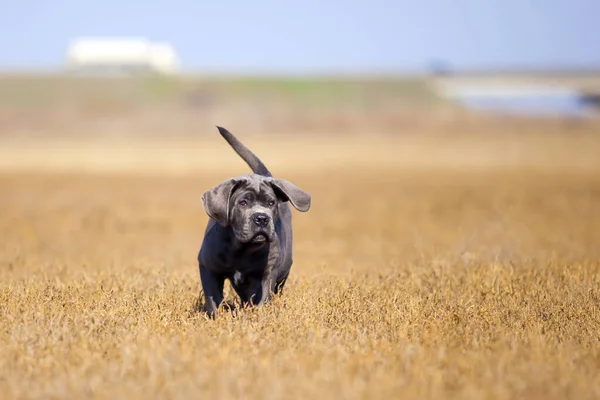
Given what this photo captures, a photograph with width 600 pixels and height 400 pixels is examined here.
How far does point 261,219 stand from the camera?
22.5 ft

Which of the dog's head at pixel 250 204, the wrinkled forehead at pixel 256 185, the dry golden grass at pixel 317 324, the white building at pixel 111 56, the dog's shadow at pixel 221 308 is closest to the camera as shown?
the dry golden grass at pixel 317 324

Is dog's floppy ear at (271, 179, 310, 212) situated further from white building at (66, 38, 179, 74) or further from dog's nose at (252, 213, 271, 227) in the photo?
white building at (66, 38, 179, 74)

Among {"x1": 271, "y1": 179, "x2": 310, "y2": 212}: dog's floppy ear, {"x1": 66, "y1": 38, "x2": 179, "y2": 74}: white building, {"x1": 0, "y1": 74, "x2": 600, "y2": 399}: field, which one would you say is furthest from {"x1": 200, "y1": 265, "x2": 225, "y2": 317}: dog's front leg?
{"x1": 66, "y1": 38, "x2": 179, "y2": 74}: white building

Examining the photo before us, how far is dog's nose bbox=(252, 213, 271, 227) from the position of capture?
22.5ft

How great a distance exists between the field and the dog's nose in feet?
2.13

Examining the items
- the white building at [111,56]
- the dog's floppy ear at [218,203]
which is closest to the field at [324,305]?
the dog's floppy ear at [218,203]

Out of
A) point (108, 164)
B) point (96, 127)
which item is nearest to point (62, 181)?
point (108, 164)

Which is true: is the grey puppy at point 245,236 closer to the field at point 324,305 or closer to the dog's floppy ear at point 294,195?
the dog's floppy ear at point 294,195

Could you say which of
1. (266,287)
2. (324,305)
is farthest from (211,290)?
(324,305)

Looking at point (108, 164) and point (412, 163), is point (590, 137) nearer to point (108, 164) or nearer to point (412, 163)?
point (412, 163)

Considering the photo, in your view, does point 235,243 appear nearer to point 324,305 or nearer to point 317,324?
point 324,305

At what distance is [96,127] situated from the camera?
58.3 meters

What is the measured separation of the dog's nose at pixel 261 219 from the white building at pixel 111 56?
10676cm

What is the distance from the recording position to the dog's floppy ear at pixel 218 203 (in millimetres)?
6930
